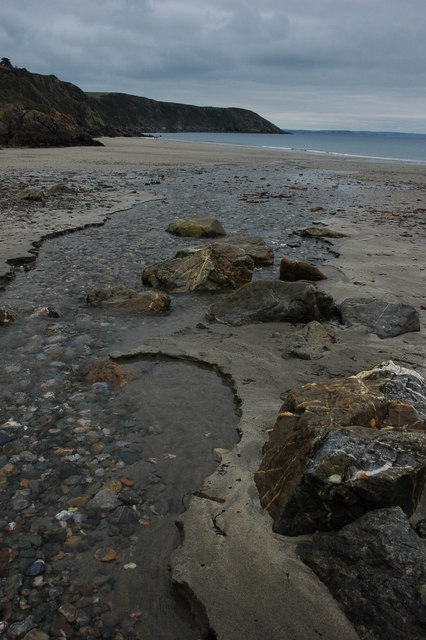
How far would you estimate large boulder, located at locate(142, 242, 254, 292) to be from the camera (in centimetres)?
827

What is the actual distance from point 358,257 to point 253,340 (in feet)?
17.1

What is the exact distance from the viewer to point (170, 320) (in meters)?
6.85

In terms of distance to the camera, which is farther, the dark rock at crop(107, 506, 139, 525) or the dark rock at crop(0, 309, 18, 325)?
the dark rock at crop(0, 309, 18, 325)

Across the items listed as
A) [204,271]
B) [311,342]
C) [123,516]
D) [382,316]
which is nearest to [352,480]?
[123,516]

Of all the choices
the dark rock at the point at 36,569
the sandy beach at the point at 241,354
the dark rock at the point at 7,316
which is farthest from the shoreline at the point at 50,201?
the dark rock at the point at 36,569

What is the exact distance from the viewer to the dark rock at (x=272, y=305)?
22.0 feet

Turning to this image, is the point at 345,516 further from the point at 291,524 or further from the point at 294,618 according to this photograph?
the point at 294,618

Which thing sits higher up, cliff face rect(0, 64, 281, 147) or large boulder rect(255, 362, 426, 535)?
cliff face rect(0, 64, 281, 147)

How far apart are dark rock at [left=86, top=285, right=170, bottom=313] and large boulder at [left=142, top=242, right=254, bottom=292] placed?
96cm

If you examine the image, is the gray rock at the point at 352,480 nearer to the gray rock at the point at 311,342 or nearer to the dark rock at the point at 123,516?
the dark rock at the point at 123,516

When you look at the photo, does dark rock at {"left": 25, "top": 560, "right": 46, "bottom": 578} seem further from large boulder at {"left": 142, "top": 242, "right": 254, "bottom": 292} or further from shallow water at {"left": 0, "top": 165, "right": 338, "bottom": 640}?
large boulder at {"left": 142, "top": 242, "right": 254, "bottom": 292}

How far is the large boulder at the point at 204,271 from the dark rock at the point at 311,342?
2.49 meters

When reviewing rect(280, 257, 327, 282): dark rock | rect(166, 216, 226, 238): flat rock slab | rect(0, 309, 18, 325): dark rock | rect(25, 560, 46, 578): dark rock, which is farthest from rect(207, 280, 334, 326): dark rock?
rect(166, 216, 226, 238): flat rock slab

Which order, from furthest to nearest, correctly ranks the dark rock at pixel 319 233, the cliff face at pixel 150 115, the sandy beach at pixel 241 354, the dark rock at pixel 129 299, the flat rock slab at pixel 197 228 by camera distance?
the cliff face at pixel 150 115, the dark rock at pixel 319 233, the flat rock slab at pixel 197 228, the dark rock at pixel 129 299, the sandy beach at pixel 241 354
